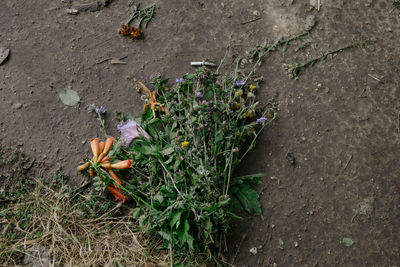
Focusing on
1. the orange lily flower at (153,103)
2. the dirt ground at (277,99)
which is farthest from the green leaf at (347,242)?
the orange lily flower at (153,103)

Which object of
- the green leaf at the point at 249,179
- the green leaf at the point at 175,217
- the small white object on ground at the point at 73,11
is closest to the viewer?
the green leaf at the point at 175,217

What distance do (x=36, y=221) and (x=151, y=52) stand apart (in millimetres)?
1410

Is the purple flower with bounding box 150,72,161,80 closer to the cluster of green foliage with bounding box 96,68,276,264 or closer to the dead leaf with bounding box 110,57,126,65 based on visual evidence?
the cluster of green foliage with bounding box 96,68,276,264

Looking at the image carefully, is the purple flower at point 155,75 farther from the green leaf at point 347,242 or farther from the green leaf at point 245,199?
the green leaf at point 347,242

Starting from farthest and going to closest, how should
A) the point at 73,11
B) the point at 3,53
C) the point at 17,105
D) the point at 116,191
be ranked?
the point at 73,11, the point at 3,53, the point at 17,105, the point at 116,191

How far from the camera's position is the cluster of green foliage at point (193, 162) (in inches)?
96.0

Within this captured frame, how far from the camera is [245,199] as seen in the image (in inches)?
107

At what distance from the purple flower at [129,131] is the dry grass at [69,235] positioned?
0.45m

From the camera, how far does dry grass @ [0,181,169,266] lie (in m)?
2.61

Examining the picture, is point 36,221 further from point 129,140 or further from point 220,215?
point 220,215

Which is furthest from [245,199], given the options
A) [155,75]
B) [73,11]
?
[73,11]

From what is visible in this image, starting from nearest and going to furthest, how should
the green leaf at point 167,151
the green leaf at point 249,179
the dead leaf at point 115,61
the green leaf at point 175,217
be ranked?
the green leaf at point 175,217 → the green leaf at point 167,151 → the green leaf at point 249,179 → the dead leaf at point 115,61

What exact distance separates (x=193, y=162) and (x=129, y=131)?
0.53 m

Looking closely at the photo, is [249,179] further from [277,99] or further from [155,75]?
[155,75]
